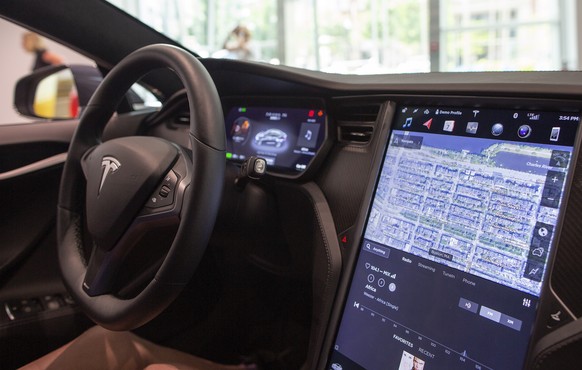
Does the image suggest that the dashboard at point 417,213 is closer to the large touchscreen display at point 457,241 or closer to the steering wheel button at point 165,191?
the large touchscreen display at point 457,241

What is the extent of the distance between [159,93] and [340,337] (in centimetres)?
95

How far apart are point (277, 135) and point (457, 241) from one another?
60 cm

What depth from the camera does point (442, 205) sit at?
0.93 meters

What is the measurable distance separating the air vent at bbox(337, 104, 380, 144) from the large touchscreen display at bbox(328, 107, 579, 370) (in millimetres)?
90

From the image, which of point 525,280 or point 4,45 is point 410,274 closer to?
point 525,280

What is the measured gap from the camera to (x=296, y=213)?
1.27 m

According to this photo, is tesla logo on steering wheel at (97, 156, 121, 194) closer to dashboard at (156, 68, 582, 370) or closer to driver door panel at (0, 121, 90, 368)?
dashboard at (156, 68, 582, 370)

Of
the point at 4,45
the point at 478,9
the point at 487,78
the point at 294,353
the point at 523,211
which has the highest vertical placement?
the point at 478,9

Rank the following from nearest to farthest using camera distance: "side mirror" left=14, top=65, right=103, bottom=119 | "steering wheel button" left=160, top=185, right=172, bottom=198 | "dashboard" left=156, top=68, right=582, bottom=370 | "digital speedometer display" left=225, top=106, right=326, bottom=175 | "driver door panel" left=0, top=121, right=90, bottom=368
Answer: "dashboard" left=156, top=68, right=582, bottom=370
"steering wheel button" left=160, top=185, right=172, bottom=198
"digital speedometer display" left=225, top=106, right=326, bottom=175
"driver door panel" left=0, top=121, right=90, bottom=368
"side mirror" left=14, top=65, right=103, bottom=119

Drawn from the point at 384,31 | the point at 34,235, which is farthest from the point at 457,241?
the point at 384,31

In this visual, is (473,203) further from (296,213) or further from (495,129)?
(296,213)

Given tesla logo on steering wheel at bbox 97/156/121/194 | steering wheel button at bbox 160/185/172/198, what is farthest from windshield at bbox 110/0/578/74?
steering wheel button at bbox 160/185/172/198

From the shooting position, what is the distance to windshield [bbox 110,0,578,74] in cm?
558

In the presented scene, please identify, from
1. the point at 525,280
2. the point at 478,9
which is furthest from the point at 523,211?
the point at 478,9
